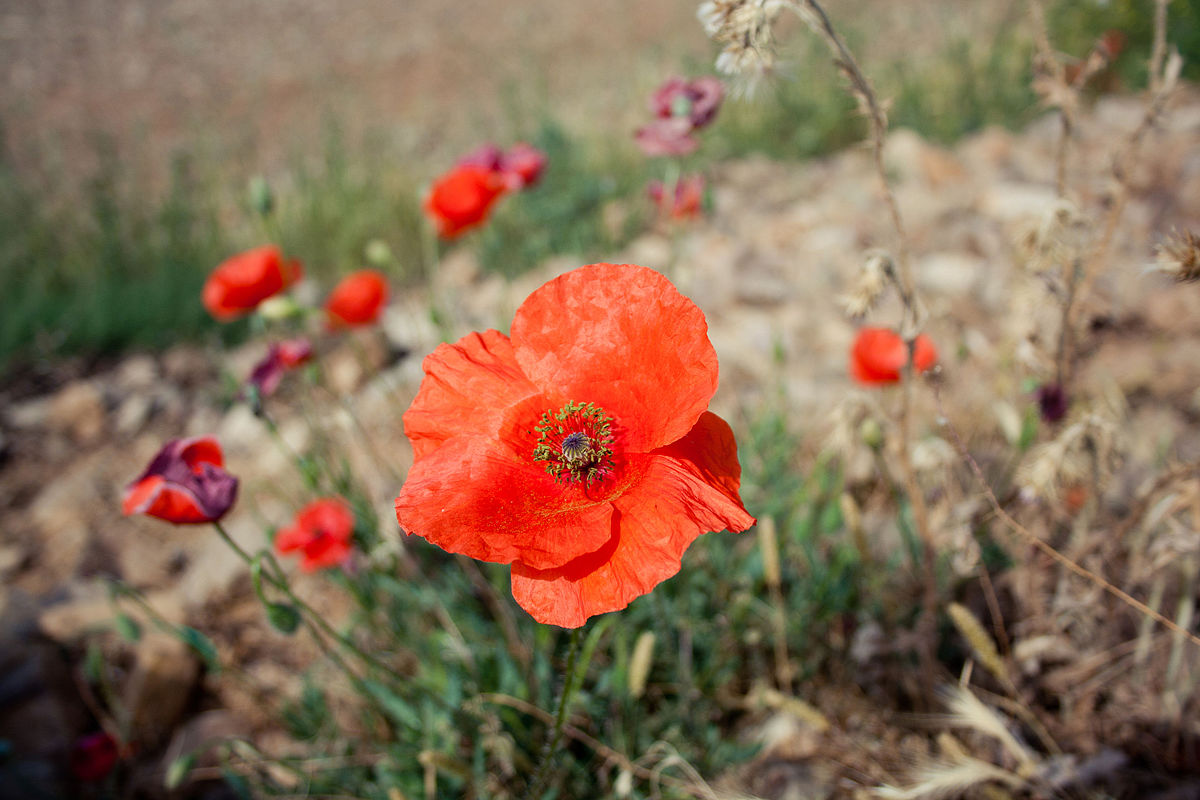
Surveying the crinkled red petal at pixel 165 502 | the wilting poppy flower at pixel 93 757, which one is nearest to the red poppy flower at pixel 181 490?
the crinkled red petal at pixel 165 502

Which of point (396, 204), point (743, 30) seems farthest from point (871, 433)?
point (396, 204)

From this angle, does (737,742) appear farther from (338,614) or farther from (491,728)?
(338,614)

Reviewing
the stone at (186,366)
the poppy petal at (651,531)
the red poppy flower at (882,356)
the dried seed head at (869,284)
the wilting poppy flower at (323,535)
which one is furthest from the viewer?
the stone at (186,366)

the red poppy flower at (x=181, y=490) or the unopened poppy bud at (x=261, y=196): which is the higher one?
the unopened poppy bud at (x=261, y=196)

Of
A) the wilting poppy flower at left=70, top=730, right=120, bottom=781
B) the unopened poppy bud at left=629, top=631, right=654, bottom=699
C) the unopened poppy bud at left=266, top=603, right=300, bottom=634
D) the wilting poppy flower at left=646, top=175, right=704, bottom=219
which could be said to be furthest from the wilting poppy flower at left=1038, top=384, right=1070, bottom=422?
the wilting poppy flower at left=70, top=730, right=120, bottom=781

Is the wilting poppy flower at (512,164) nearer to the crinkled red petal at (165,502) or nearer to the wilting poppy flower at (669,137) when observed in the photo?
the wilting poppy flower at (669,137)

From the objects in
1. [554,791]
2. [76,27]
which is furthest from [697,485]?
[76,27]

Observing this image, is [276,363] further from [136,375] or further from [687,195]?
[136,375]
